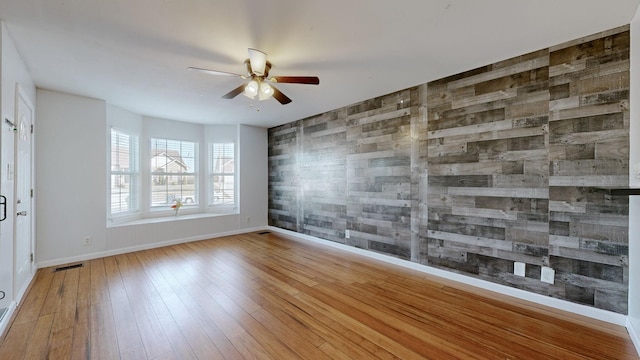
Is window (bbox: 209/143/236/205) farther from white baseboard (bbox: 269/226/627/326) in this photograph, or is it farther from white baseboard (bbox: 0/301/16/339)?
white baseboard (bbox: 0/301/16/339)

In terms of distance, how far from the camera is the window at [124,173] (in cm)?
446

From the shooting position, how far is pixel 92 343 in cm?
190

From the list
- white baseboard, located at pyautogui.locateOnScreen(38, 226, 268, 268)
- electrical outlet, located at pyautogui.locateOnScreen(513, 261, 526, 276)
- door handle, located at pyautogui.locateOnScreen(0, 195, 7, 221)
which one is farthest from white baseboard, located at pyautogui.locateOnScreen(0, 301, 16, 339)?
electrical outlet, located at pyautogui.locateOnScreen(513, 261, 526, 276)

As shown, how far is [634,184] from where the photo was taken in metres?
2.01

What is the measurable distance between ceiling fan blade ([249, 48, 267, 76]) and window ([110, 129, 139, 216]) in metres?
3.65

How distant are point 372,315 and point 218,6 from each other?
2.88 meters

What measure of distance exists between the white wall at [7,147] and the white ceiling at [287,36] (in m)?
0.15

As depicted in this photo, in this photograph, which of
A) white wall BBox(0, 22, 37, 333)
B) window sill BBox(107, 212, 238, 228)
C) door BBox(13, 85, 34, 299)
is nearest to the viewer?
white wall BBox(0, 22, 37, 333)

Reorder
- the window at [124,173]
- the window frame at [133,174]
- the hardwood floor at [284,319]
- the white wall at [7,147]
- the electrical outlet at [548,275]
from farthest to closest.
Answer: the window frame at [133,174] < the window at [124,173] < the electrical outlet at [548,275] < the white wall at [7,147] < the hardwood floor at [284,319]

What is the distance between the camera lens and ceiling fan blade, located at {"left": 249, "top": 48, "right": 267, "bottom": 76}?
Result: 2.24 m

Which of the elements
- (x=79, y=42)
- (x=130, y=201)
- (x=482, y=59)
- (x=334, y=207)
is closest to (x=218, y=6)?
(x=79, y=42)

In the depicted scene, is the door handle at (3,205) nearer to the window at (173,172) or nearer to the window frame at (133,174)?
the window frame at (133,174)

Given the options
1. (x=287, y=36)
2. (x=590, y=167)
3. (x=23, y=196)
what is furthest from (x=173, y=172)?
(x=590, y=167)

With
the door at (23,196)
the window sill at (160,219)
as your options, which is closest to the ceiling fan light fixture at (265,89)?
the door at (23,196)
